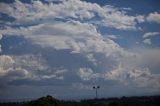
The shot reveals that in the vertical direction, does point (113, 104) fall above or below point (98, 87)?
below

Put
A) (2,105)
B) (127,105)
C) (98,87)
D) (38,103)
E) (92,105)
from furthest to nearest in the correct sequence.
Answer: (2,105) < (92,105) < (127,105) < (98,87) < (38,103)

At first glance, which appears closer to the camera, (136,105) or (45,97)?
(45,97)

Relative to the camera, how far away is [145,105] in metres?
76.6

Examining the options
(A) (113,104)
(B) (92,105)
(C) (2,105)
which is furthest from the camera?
(C) (2,105)

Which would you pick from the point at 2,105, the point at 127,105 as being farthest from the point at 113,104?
the point at 2,105

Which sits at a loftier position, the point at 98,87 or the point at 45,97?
the point at 98,87

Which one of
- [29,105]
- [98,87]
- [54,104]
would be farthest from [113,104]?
[98,87]

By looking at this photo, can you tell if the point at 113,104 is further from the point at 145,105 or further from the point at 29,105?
the point at 145,105

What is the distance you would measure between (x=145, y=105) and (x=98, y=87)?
21271 millimetres

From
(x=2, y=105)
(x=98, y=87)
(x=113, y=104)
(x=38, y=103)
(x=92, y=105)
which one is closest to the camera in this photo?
(x=38, y=103)

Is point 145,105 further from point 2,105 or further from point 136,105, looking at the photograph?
point 2,105

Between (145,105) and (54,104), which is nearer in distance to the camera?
(54,104)

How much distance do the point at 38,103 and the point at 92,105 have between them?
59.5 metres

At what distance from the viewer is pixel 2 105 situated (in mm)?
99625
